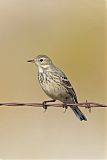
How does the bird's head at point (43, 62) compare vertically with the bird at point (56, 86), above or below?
above

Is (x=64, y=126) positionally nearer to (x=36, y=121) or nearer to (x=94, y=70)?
(x=36, y=121)

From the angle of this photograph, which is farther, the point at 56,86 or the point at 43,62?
the point at 43,62

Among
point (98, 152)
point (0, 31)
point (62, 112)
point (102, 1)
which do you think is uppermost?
point (102, 1)

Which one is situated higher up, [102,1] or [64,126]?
[102,1]

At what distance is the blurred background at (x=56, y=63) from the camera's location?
10906mm

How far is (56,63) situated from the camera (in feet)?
39.0

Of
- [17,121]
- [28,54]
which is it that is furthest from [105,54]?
[17,121]

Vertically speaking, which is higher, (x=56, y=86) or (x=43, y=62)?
(x=43, y=62)

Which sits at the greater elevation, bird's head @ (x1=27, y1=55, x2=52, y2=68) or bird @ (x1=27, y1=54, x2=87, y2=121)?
bird's head @ (x1=27, y1=55, x2=52, y2=68)

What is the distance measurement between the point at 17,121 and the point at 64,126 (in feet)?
2.18

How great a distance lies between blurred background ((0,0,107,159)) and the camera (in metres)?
10.9

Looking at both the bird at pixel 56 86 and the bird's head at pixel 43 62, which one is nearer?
the bird at pixel 56 86

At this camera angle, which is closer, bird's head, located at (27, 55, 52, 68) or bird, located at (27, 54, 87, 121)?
bird, located at (27, 54, 87, 121)

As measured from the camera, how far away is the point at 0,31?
13.3 m
